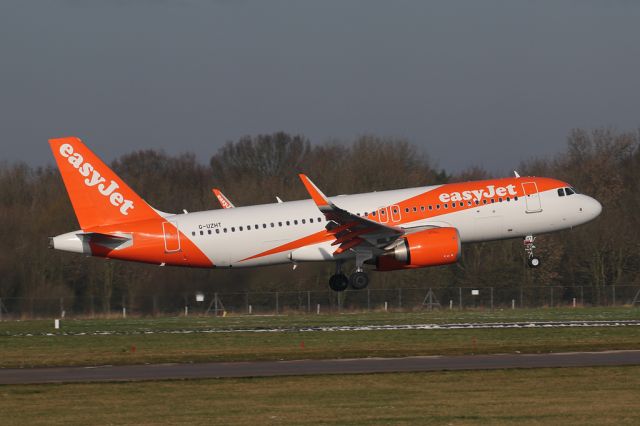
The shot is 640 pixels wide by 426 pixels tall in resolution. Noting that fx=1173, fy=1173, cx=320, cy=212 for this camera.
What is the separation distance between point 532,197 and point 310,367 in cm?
2253

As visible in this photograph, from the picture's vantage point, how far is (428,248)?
5100 cm

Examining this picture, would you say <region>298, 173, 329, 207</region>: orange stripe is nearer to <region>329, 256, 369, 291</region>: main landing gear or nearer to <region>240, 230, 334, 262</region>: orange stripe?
<region>240, 230, 334, 262</region>: orange stripe

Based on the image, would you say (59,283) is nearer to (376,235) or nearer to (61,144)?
(61,144)

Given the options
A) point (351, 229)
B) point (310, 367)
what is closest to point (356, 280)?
point (351, 229)

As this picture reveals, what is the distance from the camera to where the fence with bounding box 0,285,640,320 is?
225 feet

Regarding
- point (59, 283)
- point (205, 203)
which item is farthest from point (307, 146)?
point (59, 283)

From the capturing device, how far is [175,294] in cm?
6644

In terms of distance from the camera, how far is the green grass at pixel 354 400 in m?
24.0

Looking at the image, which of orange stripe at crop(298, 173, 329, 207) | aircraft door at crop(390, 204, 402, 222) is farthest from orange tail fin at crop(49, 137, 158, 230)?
aircraft door at crop(390, 204, 402, 222)

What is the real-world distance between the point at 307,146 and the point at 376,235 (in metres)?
94.0

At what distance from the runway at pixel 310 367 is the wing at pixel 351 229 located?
47.2ft

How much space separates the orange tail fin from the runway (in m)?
18.7

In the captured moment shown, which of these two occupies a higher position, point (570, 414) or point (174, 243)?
point (174, 243)

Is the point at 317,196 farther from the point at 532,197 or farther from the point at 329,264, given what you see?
the point at 329,264
